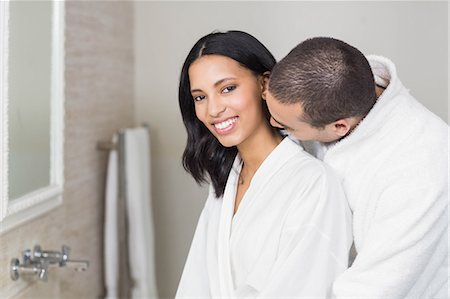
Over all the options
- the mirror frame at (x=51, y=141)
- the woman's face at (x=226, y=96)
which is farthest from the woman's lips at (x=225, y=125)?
the mirror frame at (x=51, y=141)

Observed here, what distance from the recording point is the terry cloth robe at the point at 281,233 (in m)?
1.02

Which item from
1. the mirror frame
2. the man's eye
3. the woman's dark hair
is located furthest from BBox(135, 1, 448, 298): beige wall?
the mirror frame

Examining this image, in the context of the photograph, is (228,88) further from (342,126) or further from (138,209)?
(138,209)

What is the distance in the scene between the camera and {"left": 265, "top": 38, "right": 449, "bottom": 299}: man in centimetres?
95

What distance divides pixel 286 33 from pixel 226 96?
0.69ft

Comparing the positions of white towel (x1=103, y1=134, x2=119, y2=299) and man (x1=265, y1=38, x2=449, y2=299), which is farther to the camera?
white towel (x1=103, y1=134, x2=119, y2=299)

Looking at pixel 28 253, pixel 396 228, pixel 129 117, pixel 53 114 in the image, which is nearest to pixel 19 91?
pixel 53 114

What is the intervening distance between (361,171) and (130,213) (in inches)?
38.5

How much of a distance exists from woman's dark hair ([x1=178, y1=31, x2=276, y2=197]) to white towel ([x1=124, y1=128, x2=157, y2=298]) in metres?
0.54

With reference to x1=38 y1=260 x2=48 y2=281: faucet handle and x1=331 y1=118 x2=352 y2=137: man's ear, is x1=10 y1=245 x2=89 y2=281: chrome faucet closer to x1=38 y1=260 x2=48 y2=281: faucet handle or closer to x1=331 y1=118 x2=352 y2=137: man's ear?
x1=38 y1=260 x2=48 y2=281: faucet handle

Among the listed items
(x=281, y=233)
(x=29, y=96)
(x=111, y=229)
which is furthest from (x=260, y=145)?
(x=111, y=229)

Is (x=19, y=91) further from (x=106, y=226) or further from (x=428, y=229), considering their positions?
(x=428, y=229)

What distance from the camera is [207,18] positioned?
1.34 m

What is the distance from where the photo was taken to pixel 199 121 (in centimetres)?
123
